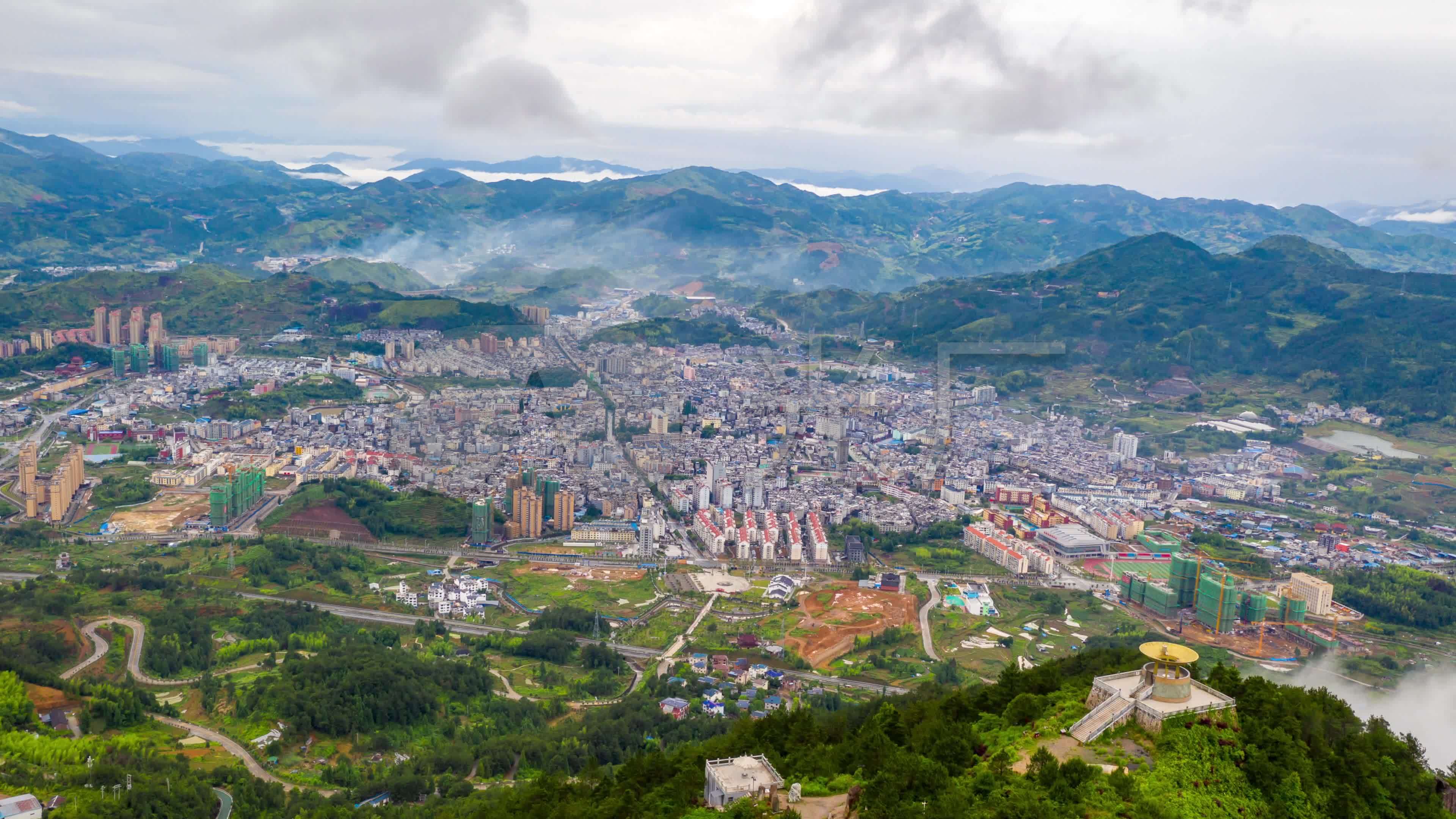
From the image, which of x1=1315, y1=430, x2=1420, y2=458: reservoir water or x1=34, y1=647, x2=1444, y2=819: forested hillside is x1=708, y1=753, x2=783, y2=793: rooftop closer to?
x1=34, y1=647, x2=1444, y2=819: forested hillside

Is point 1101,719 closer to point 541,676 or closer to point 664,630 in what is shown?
point 541,676

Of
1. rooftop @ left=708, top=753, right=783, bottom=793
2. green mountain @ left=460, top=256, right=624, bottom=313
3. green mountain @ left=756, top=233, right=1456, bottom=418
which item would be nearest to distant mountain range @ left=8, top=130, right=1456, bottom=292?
green mountain @ left=460, top=256, right=624, bottom=313

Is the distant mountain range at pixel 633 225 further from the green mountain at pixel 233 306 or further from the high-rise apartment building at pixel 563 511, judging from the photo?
the high-rise apartment building at pixel 563 511

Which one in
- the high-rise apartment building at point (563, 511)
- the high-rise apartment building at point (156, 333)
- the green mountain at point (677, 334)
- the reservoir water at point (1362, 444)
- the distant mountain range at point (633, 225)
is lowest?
the high-rise apartment building at point (563, 511)

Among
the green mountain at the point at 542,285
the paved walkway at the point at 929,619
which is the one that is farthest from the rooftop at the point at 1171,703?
the green mountain at the point at 542,285

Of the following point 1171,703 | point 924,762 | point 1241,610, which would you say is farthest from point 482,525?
point 1171,703
